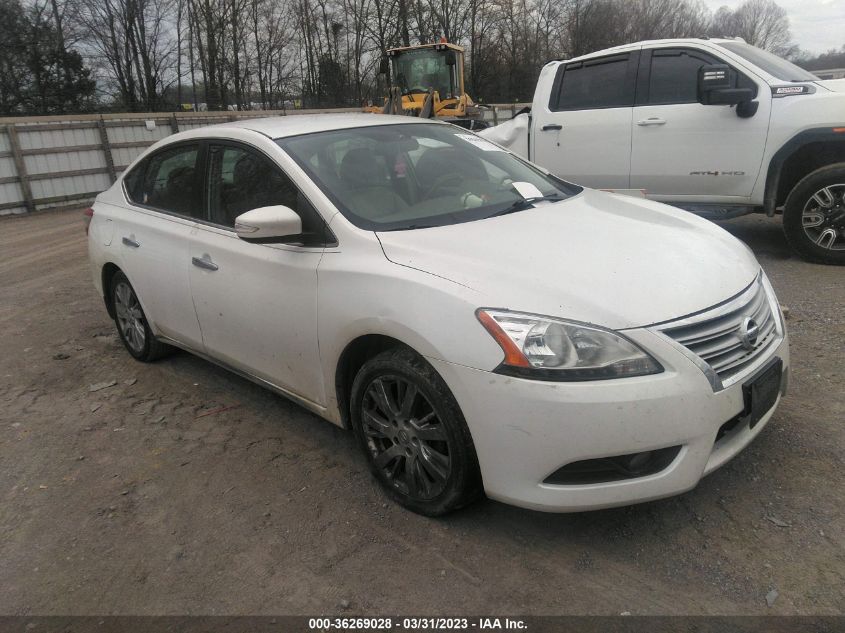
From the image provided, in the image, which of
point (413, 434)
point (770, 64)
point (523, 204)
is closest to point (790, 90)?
point (770, 64)

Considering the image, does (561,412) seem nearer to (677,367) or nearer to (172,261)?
(677,367)

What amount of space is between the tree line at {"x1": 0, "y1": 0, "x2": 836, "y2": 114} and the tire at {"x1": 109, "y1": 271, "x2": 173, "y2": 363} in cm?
2940

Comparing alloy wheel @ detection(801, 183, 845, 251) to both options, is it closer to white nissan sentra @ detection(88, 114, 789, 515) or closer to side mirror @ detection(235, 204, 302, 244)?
white nissan sentra @ detection(88, 114, 789, 515)

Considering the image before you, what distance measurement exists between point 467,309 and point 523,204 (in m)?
1.17

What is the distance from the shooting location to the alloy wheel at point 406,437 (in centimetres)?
257

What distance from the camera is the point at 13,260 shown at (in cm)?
918

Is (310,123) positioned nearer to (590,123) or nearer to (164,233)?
(164,233)

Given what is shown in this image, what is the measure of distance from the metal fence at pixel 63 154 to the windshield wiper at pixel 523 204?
14.7m

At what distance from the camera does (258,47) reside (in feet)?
131

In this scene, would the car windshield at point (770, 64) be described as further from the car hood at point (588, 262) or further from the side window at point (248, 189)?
the side window at point (248, 189)

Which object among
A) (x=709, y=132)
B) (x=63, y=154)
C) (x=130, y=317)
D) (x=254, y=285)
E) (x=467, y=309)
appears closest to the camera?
(x=467, y=309)

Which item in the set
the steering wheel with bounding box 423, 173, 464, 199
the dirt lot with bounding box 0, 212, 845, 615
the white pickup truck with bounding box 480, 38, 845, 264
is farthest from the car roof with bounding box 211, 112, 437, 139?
the white pickup truck with bounding box 480, 38, 845, 264

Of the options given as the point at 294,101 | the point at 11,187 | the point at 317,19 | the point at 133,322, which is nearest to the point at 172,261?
the point at 133,322

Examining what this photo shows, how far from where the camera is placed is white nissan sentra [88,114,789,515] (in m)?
2.23
